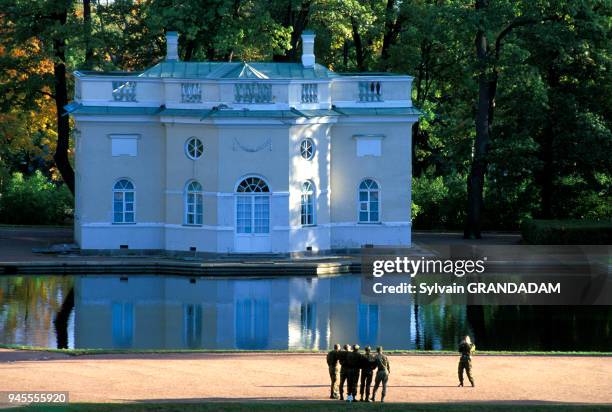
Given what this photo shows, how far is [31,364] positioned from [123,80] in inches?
714

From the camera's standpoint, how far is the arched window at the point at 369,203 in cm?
4862

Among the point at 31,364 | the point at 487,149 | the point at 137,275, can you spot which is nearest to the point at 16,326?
the point at 31,364

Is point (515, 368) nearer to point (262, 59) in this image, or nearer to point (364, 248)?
point (364, 248)

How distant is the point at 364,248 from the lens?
48406 mm

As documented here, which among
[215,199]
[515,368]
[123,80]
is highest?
[123,80]

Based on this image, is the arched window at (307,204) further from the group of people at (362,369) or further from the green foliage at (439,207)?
the group of people at (362,369)

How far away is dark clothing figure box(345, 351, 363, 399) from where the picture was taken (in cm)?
2791

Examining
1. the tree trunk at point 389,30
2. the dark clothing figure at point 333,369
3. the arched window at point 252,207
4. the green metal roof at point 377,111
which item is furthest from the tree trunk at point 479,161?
the dark clothing figure at point 333,369

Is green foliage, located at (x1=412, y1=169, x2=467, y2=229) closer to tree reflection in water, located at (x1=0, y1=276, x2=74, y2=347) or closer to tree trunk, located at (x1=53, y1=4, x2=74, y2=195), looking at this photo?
tree trunk, located at (x1=53, y1=4, x2=74, y2=195)

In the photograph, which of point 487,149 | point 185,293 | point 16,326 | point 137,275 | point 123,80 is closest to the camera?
point 16,326

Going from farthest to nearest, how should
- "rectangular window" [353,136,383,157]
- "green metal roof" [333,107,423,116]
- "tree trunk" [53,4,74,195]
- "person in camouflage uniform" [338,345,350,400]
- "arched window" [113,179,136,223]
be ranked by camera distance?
1. "tree trunk" [53,4,74,195]
2. "rectangular window" [353,136,383,157]
3. "green metal roof" [333,107,423,116]
4. "arched window" [113,179,136,223]
5. "person in camouflage uniform" [338,345,350,400]

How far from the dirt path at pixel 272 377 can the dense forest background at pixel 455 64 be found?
721 inches

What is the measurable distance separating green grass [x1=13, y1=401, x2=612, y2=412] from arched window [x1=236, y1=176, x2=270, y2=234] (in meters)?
19.5

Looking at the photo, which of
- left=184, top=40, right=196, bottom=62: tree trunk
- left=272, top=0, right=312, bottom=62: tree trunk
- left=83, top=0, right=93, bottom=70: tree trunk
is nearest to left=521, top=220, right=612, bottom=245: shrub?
left=272, top=0, right=312, bottom=62: tree trunk
